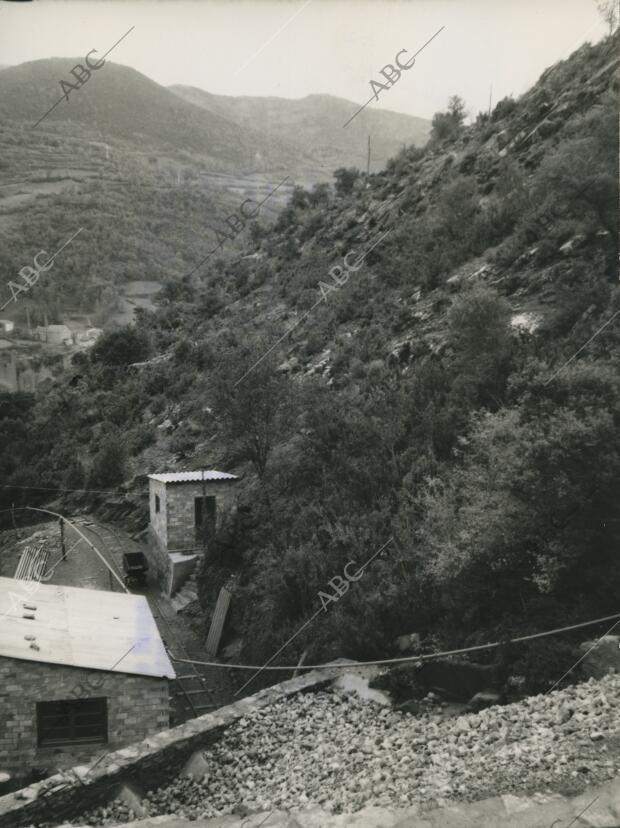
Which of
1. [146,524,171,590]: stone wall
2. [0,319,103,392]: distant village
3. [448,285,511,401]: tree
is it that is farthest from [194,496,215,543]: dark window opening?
[0,319,103,392]: distant village

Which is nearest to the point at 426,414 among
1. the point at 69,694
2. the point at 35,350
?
the point at 69,694

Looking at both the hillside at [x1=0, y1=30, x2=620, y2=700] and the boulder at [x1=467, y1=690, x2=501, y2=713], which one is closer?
the boulder at [x1=467, y1=690, x2=501, y2=713]

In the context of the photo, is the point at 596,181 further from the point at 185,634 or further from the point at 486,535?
the point at 185,634

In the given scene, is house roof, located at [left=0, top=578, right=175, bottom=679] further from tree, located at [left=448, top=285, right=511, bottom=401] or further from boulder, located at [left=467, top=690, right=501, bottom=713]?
tree, located at [left=448, top=285, right=511, bottom=401]

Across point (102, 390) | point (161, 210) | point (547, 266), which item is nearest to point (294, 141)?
point (161, 210)

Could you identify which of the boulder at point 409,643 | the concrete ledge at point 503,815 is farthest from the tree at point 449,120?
the concrete ledge at point 503,815

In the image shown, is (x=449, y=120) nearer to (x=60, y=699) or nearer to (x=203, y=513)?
(x=203, y=513)
